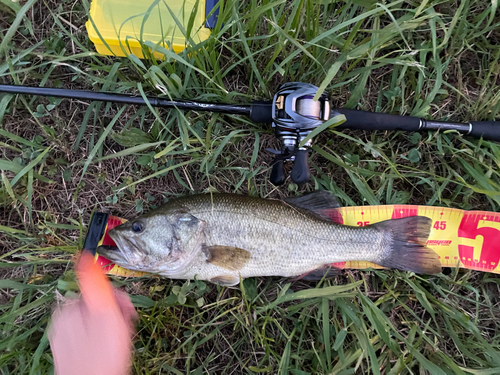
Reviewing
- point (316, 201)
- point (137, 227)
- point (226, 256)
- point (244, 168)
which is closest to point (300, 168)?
point (316, 201)

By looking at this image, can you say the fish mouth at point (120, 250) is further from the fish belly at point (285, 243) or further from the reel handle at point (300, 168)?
the reel handle at point (300, 168)

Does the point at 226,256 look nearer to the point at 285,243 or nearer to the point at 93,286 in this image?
the point at 285,243

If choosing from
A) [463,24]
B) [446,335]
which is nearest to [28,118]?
[463,24]

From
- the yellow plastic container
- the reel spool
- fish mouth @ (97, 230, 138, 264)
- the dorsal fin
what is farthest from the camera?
the dorsal fin

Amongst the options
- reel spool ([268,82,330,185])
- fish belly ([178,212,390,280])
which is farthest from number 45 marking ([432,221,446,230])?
reel spool ([268,82,330,185])

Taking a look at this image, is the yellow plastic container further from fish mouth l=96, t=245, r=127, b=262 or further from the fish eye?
fish mouth l=96, t=245, r=127, b=262

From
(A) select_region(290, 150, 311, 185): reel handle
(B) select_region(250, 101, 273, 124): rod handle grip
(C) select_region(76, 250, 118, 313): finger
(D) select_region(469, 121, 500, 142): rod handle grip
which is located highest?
(B) select_region(250, 101, 273, 124): rod handle grip

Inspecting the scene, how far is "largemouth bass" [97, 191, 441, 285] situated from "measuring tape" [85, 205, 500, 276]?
0.16m

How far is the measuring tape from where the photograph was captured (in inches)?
105

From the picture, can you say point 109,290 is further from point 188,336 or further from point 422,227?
point 422,227

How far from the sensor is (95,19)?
8.29 feet

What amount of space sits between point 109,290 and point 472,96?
11.7 ft

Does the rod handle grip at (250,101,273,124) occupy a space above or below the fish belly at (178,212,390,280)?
above

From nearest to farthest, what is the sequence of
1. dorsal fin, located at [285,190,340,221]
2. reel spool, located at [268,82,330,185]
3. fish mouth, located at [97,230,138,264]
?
reel spool, located at [268,82,330,185] → fish mouth, located at [97,230,138,264] → dorsal fin, located at [285,190,340,221]
